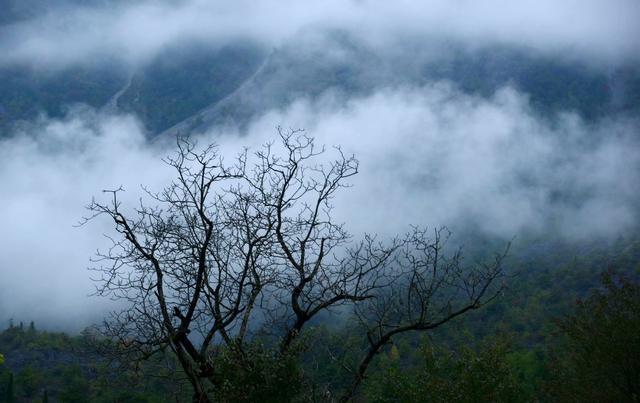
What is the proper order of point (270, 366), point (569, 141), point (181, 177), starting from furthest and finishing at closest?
point (569, 141)
point (181, 177)
point (270, 366)

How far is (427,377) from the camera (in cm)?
1858

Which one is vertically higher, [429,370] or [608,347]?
[608,347]

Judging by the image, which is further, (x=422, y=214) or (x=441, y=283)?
(x=422, y=214)

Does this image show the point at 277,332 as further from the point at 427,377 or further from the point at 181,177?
the point at 427,377

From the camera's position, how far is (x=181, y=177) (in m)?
7.34

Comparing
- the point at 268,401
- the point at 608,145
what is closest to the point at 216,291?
the point at 268,401

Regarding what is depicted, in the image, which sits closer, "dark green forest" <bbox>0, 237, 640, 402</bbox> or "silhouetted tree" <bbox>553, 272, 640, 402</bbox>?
"dark green forest" <bbox>0, 237, 640, 402</bbox>

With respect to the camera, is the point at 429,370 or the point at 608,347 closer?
the point at 608,347

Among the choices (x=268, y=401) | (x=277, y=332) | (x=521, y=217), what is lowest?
(x=268, y=401)

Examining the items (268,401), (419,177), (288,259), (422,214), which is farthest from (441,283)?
(419,177)

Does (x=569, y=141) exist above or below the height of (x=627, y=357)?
above

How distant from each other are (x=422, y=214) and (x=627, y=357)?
12242 centimetres

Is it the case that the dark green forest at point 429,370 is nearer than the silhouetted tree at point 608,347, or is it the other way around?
the dark green forest at point 429,370

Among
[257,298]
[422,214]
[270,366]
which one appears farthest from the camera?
[422,214]
